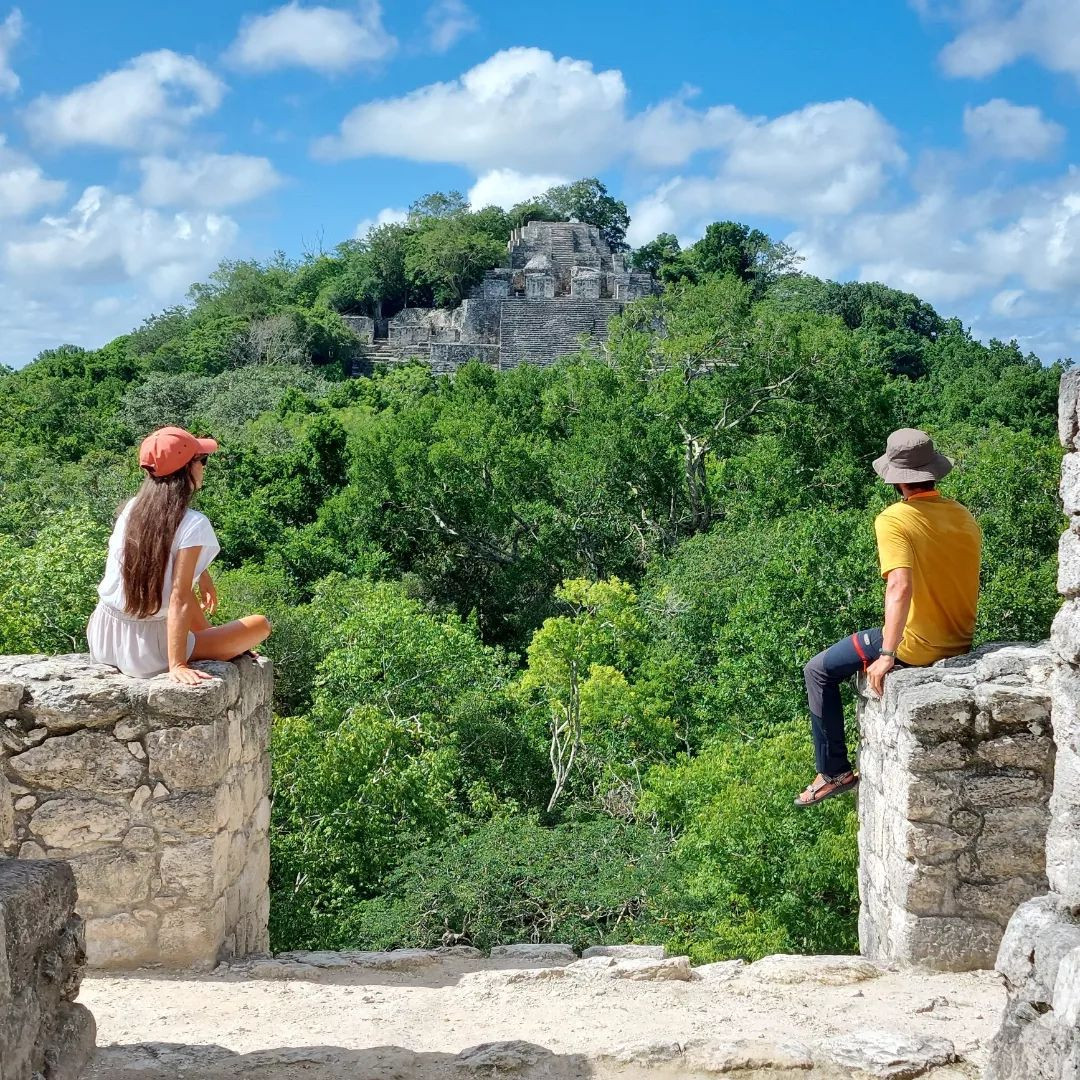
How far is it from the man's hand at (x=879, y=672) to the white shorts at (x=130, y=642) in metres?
2.38

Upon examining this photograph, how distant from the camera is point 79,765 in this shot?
4008mm

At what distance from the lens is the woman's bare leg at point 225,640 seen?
4.36 metres

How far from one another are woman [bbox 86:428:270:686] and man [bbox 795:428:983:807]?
7.67ft

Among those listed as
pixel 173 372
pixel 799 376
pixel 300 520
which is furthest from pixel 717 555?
pixel 173 372

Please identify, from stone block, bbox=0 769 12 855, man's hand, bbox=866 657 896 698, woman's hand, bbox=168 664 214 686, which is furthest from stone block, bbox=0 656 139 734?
man's hand, bbox=866 657 896 698

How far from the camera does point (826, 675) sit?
181 inches

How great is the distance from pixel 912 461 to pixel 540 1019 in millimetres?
2343

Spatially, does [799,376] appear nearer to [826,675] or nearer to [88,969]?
[826,675]

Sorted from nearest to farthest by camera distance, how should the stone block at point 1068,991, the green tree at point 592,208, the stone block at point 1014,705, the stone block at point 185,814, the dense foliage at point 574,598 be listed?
the stone block at point 1068,991 < the stone block at point 1014,705 < the stone block at point 185,814 < the dense foliage at point 574,598 < the green tree at point 592,208

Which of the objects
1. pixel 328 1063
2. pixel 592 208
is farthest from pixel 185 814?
pixel 592 208

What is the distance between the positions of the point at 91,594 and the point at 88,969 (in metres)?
7.14

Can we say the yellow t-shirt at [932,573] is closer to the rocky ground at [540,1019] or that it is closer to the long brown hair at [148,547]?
the rocky ground at [540,1019]

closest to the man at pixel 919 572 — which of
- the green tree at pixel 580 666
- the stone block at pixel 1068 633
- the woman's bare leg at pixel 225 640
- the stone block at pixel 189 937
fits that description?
the stone block at pixel 1068 633

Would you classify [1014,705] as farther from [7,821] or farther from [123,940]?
[7,821]
